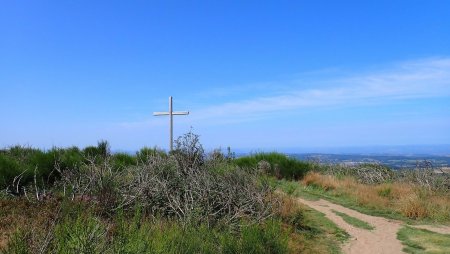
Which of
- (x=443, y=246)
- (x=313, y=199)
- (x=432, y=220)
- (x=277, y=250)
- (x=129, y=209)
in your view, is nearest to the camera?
(x=277, y=250)

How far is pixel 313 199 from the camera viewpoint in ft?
42.9

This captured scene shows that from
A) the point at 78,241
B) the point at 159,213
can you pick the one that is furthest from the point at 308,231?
the point at 78,241

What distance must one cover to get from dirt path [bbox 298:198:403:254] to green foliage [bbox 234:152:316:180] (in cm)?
491

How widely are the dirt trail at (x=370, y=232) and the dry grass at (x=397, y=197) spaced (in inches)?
35.0

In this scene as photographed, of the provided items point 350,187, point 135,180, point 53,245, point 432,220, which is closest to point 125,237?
point 53,245

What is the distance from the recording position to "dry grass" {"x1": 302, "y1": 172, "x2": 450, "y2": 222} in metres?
11.3

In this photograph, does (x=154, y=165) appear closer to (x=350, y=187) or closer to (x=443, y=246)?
(x=443, y=246)

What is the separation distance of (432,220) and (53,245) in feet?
29.8

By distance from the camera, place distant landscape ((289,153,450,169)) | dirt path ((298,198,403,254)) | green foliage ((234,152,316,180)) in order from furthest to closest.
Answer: distant landscape ((289,153,450,169)) → green foliage ((234,152,316,180)) → dirt path ((298,198,403,254))

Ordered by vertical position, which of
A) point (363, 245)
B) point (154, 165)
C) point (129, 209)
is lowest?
point (363, 245)

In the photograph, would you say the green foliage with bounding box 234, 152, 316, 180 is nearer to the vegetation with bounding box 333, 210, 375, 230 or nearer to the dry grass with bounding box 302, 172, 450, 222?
the dry grass with bounding box 302, 172, 450, 222

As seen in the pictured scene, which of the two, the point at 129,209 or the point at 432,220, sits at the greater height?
the point at 129,209

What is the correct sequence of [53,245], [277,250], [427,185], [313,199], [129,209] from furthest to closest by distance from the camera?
[427,185]
[313,199]
[129,209]
[277,250]
[53,245]

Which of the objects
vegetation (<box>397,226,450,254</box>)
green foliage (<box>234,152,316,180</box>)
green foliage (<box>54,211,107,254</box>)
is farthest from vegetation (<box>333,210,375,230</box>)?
green foliage (<box>54,211,107,254</box>)
